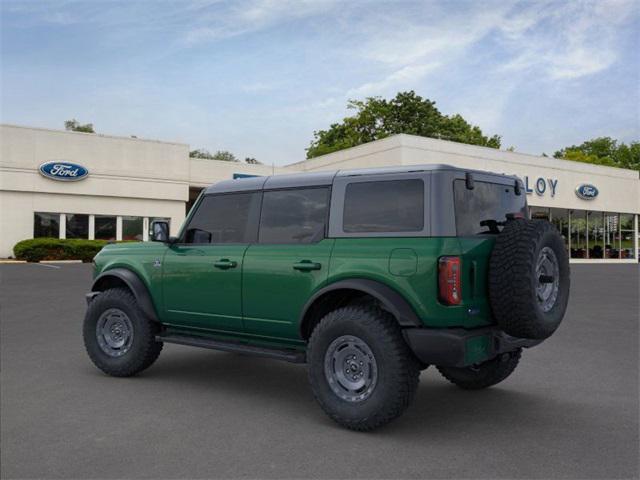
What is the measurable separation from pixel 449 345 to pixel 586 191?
147ft

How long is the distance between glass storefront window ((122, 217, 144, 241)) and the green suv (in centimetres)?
3116

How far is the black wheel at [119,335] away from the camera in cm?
627

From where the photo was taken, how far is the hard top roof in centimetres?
485

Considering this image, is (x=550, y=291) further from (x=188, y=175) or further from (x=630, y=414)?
(x=188, y=175)

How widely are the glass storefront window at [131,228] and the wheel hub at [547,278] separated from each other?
109ft

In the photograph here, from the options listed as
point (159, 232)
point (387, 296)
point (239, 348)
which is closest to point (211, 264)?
point (159, 232)

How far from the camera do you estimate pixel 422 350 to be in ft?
14.5

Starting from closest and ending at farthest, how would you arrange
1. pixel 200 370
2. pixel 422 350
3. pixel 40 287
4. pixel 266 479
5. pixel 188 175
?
pixel 266 479 → pixel 422 350 → pixel 200 370 → pixel 40 287 → pixel 188 175

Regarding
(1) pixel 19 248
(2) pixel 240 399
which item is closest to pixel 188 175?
(1) pixel 19 248

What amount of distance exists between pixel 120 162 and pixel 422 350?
34189mm

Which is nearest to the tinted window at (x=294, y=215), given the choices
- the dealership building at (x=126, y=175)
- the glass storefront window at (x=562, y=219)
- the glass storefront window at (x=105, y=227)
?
the dealership building at (x=126, y=175)

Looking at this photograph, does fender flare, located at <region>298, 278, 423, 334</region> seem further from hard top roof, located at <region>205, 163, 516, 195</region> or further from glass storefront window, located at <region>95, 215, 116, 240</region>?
glass storefront window, located at <region>95, 215, 116, 240</region>

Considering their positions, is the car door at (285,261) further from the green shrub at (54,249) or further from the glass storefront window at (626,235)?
the glass storefront window at (626,235)

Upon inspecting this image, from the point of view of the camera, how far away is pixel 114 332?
6613mm
